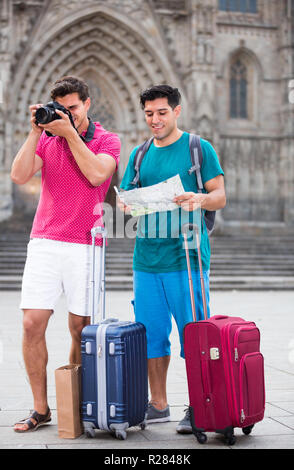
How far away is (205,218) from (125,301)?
7947 millimetres

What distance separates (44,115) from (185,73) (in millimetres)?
20173

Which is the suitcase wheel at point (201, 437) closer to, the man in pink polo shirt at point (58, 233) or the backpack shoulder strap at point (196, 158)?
the man in pink polo shirt at point (58, 233)

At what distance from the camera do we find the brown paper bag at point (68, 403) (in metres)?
3.52

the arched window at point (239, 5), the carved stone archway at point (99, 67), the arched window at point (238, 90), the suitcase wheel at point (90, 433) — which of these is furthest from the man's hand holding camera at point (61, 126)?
the arched window at point (239, 5)

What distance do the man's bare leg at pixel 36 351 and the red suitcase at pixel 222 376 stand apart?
32.7 inches

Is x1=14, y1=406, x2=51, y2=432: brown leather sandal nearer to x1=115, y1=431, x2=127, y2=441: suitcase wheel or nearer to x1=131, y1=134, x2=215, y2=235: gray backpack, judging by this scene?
x1=115, y1=431, x2=127, y2=441: suitcase wheel

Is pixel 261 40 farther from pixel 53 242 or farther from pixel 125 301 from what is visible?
pixel 53 242

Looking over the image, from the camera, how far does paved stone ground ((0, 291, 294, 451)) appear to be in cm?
342

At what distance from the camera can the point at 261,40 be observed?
80.1 feet

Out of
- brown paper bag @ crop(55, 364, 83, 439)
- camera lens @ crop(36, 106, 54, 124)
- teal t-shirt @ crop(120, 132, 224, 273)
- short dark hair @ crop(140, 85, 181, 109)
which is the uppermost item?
short dark hair @ crop(140, 85, 181, 109)

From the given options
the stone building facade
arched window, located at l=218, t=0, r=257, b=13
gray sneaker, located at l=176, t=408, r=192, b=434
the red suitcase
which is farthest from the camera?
arched window, located at l=218, t=0, r=257, b=13

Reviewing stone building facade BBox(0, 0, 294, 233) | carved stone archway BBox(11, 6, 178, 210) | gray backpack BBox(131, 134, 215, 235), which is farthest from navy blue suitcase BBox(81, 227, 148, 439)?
carved stone archway BBox(11, 6, 178, 210)

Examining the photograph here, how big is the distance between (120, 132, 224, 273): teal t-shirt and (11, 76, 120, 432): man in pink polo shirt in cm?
26
